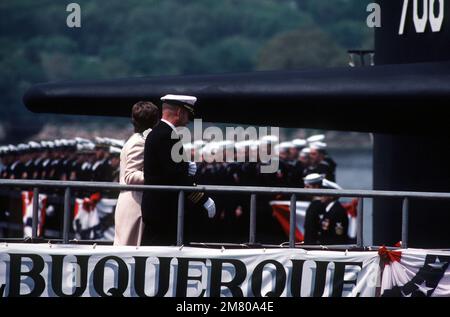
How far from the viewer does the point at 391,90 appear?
32.8 feet

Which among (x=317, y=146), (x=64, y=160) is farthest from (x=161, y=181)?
(x=64, y=160)

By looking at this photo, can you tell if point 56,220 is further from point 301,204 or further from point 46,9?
point 46,9

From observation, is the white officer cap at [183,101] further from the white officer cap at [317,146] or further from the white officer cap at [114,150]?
the white officer cap at [114,150]

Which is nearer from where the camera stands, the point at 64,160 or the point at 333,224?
the point at 333,224

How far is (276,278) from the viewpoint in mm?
8922

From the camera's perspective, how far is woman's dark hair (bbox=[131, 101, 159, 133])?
32.5 feet

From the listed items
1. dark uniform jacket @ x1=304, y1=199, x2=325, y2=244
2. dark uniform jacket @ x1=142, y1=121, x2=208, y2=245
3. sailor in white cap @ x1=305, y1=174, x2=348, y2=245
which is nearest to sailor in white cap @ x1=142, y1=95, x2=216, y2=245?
dark uniform jacket @ x1=142, y1=121, x2=208, y2=245

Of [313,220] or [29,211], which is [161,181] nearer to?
[313,220]

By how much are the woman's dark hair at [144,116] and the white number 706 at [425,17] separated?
2.63m

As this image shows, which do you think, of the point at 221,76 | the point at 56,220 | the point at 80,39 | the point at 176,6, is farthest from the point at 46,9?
the point at 221,76

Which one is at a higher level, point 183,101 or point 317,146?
point 317,146

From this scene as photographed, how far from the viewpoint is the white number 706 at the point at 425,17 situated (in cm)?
1090

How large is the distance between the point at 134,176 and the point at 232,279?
134cm

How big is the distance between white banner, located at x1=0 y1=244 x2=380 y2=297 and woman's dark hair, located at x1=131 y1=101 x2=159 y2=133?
53.4 inches
